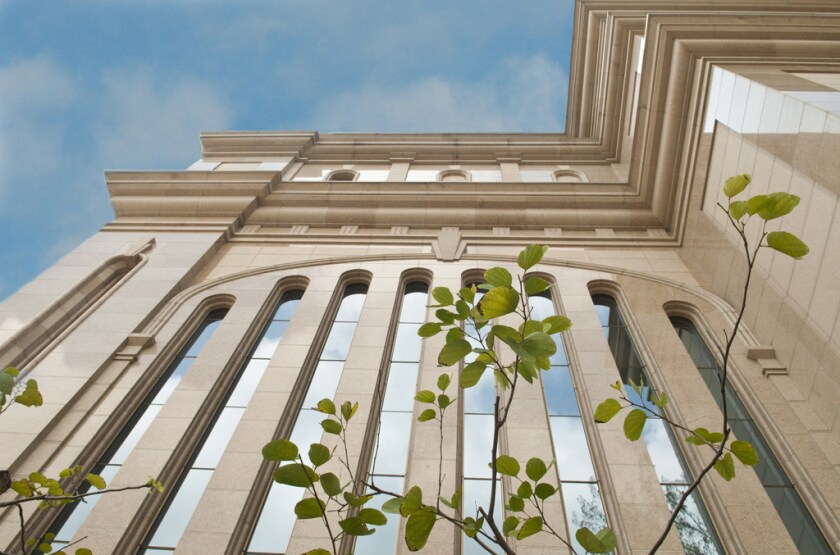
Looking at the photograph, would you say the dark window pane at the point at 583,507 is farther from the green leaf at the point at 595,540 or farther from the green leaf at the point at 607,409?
the green leaf at the point at 607,409

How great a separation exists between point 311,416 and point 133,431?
3039mm

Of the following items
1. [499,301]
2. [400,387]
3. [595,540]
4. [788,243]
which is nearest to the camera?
[788,243]

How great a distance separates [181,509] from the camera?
28.2 feet

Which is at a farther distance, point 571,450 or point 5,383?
point 571,450

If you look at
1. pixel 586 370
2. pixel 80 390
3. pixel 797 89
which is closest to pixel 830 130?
pixel 797 89

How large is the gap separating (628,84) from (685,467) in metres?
17.3

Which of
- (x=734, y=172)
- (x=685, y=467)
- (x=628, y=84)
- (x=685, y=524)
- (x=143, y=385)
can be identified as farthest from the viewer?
(x=628, y=84)

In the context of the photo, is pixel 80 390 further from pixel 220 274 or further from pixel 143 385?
pixel 220 274

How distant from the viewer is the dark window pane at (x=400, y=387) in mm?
10559

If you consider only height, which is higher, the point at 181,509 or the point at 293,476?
the point at 181,509

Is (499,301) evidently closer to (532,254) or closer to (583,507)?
(532,254)

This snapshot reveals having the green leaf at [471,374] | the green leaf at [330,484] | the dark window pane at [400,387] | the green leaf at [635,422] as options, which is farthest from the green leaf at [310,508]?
the dark window pane at [400,387]

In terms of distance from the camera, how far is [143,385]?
35.6ft

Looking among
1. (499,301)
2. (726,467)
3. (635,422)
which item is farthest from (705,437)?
(499,301)
